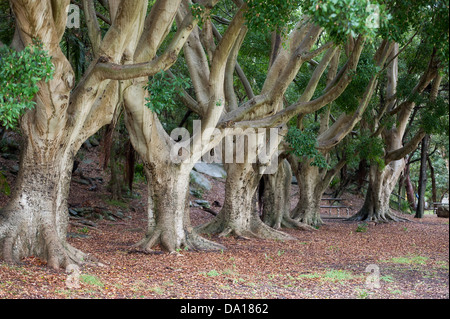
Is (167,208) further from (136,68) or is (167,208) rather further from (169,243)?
(136,68)

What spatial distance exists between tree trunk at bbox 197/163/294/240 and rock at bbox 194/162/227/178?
487 inches

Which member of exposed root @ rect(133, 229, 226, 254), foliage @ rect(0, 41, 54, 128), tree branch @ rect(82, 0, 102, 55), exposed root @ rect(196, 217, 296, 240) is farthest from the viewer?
exposed root @ rect(196, 217, 296, 240)

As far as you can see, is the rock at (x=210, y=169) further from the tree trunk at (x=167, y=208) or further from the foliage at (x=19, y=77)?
the foliage at (x=19, y=77)

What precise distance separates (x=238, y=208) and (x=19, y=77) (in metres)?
8.81

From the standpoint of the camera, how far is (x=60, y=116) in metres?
7.97

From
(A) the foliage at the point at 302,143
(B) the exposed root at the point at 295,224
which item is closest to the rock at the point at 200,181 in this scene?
(B) the exposed root at the point at 295,224

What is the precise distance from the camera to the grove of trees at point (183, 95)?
22.2 feet

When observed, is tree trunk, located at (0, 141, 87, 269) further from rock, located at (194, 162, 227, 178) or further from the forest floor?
rock, located at (194, 162, 227, 178)

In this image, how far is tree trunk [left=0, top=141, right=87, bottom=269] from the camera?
26.8 ft

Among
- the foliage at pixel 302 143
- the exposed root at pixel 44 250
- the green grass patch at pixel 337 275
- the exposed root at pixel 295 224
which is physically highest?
the foliage at pixel 302 143

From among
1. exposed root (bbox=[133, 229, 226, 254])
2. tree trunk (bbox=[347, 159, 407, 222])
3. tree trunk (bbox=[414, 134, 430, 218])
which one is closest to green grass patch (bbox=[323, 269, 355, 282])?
exposed root (bbox=[133, 229, 226, 254])
